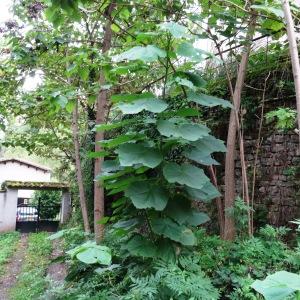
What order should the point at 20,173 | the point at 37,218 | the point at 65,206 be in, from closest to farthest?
the point at 65,206 < the point at 37,218 < the point at 20,173

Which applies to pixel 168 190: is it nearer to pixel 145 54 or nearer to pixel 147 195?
pixel 147 195

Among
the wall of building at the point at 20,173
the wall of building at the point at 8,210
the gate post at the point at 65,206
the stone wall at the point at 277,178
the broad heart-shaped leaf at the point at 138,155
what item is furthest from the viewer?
the wall of building at the point at 20,173

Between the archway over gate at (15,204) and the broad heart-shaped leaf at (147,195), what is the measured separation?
9926 millimetres

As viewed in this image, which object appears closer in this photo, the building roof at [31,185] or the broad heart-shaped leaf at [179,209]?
the broad heart-shaped leaf at [179,209]

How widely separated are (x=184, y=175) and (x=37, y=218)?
11336mm

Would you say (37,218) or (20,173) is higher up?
(20,173)

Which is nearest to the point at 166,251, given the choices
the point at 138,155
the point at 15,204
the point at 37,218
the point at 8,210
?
the point at 138,155

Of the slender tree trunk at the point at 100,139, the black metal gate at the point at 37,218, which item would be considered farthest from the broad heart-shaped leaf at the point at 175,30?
the black metal gate at the point at 37,218

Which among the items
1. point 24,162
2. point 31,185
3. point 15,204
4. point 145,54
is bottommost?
point 15,204

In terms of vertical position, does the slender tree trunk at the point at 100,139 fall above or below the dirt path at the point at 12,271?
above

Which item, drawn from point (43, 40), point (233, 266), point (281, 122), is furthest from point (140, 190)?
point (43, 40)

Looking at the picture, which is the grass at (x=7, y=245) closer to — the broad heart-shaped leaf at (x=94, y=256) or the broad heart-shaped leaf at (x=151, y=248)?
the broad heart-shaped leaf at (x=151, y=248)

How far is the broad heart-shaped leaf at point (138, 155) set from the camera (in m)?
1.62

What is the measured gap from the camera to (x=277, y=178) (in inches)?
142
